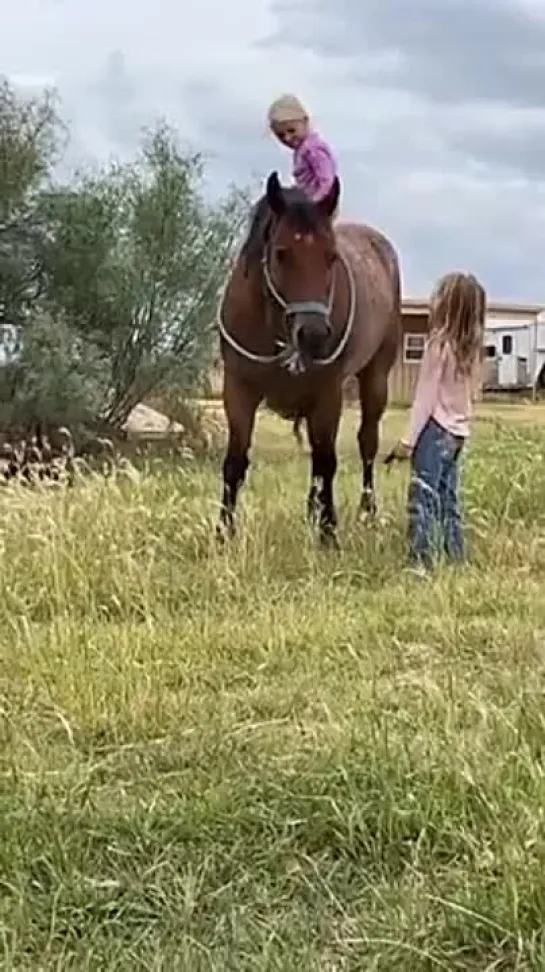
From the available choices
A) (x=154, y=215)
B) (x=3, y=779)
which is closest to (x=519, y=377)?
(x=154, y=215)

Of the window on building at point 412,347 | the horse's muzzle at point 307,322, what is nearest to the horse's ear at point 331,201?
the horse's muzzle at point 307,322

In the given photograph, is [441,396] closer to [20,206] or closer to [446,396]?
[446,396]

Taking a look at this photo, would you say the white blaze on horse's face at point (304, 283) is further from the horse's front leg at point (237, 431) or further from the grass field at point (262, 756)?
the grass field at point (262, 756)

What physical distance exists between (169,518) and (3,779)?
3575 millimetres

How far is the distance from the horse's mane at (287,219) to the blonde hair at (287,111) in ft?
1.09

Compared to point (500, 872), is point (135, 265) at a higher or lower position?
higher

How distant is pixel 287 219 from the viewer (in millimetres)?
6891

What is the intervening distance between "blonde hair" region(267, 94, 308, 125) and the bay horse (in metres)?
0.35

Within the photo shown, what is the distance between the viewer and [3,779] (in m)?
3.47

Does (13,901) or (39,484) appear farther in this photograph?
(39,484)

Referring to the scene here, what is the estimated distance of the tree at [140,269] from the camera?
63.8 ft

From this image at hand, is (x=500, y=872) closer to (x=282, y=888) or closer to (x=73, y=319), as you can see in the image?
(x=282, y=888)

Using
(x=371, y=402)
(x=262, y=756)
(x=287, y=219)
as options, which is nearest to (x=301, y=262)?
(x=287, y=219)

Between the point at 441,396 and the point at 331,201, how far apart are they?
3.50ft
